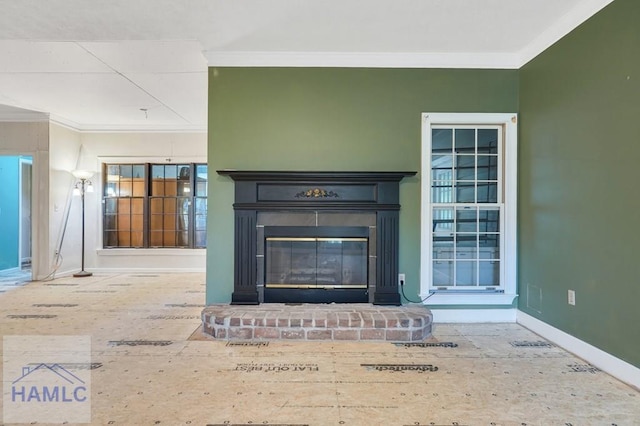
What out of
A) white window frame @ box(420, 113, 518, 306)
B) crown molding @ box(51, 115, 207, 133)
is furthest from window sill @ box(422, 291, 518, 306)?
crown molding @ box(51, 115, 207, 133)

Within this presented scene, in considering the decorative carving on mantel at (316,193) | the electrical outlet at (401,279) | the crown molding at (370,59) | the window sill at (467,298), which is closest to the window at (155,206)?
the crown molding at (370,59)

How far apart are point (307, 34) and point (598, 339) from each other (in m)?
3.55

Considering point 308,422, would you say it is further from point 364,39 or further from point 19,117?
point 19,117

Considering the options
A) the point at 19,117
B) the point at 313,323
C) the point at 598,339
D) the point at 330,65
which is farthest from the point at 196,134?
the point at 598,339

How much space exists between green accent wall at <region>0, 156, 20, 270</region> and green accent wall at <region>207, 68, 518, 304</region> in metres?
5.82

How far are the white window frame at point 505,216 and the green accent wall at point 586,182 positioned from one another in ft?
0.33

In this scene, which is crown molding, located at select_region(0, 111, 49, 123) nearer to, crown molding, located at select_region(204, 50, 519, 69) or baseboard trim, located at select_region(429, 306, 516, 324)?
crown molding, located at select_region(204, 50, 519, 69)

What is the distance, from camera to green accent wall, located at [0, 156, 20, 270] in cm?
678

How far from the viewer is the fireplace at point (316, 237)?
142 inches

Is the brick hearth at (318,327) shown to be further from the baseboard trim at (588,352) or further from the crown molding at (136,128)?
the crown molding at (136,128)

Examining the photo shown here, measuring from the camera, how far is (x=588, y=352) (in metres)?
2.78

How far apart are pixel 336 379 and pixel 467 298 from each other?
194cm

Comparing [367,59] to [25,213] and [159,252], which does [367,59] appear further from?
[25,213]

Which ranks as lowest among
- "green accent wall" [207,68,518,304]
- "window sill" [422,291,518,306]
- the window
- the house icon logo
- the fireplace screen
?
the house icon logo
